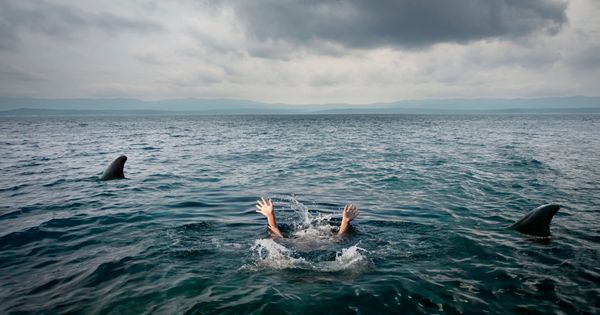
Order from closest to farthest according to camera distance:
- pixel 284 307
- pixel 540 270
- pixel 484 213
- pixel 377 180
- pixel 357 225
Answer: pixel 284 307
pixel 540 270
pixel 357 225
pixel 484 213
pixel 377 180

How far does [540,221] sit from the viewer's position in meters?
10.2

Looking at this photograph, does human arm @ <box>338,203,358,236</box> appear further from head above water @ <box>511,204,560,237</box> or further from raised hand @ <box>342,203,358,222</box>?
head above water @ <box>511,204,560,237</box>

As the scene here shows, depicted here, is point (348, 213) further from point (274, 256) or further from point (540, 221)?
point (540, 221)

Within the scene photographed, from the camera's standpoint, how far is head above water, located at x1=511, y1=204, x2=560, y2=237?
1014 centimetres

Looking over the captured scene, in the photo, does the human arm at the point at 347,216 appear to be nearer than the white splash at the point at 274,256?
No

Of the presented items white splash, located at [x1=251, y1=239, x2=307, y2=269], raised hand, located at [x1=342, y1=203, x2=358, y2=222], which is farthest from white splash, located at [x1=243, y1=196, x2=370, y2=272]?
raised hand, located at [x1=342, y1=203, x2=358, y2=222]

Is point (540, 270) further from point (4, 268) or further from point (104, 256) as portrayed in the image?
point (4, 268)

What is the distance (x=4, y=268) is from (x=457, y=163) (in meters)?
26.0

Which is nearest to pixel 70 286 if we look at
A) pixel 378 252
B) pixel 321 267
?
pixel 321 267

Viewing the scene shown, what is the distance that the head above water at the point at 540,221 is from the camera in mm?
10141

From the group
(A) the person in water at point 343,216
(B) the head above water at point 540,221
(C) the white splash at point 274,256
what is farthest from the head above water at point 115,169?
(B) the head above water at point 540,221

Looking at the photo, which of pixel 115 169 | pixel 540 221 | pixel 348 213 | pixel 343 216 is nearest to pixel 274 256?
pixel 343 216

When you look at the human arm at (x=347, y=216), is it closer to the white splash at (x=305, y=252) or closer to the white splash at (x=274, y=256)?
the white splash at (x=305, y=252)

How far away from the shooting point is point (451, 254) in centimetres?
880
